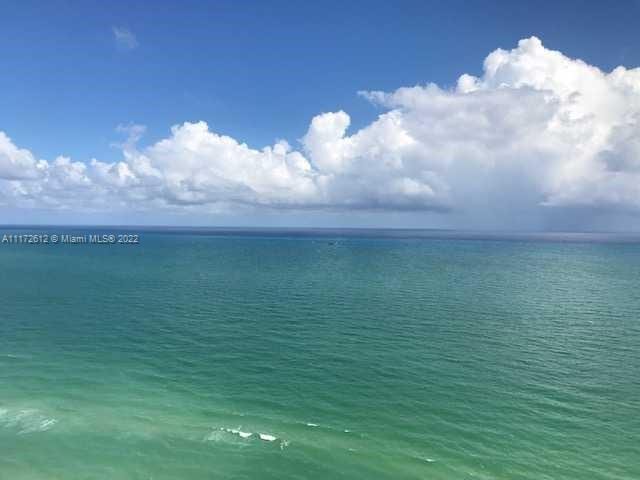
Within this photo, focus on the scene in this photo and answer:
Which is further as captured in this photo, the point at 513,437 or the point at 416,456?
the point at 513,437

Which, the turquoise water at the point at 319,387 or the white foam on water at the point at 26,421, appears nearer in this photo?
the turquoise water at the point at 319,387

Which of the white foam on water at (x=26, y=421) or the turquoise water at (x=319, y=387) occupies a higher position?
the turquoise water at (x=319, y=387)

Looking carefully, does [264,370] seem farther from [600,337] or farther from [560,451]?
[600,337]

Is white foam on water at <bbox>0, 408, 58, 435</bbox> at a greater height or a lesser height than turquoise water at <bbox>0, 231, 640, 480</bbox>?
lesser

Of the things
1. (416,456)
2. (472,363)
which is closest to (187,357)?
(416,456)

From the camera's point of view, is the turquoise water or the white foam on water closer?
the turquoise water

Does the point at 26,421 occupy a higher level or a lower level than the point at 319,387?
lower

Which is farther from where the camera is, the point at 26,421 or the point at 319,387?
the point at 319,387

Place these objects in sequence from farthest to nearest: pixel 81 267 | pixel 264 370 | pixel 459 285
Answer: pixel 81 267, pixel 459 285, pixel 264 370
